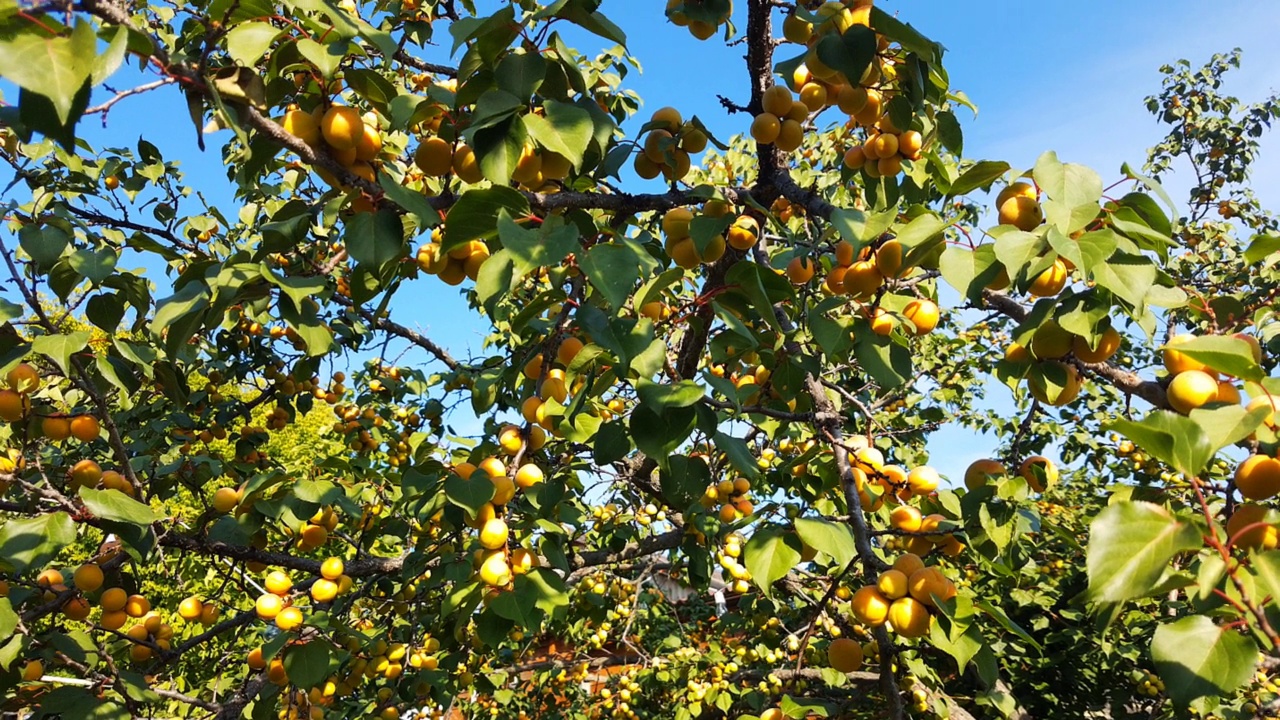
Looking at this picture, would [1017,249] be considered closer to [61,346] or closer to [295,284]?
[295,284]

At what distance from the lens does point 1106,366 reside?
136 cm

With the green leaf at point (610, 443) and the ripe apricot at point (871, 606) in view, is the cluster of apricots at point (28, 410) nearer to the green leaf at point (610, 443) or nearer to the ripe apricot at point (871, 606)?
the green leaf at point (610, 443)

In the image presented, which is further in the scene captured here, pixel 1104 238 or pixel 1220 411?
pixel 1104 238

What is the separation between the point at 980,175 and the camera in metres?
1.53

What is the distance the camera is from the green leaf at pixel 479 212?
1.27m

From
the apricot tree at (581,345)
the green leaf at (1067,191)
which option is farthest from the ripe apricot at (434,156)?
the green leaf at (1067,191)

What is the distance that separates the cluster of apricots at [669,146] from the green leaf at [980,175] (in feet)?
2.19

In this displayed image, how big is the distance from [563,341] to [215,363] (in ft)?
9.69

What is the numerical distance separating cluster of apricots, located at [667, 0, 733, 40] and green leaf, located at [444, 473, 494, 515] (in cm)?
144

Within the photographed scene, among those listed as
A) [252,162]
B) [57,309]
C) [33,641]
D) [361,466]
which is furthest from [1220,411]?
[57,309]

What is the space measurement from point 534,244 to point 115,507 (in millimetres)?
1348

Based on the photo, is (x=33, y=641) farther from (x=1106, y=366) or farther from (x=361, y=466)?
(x=1106, y=366)

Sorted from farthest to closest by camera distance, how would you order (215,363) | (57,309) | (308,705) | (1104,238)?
(57,309), (215,363), (308,705), (1104,238)

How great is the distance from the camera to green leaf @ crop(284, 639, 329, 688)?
2.00 meters
